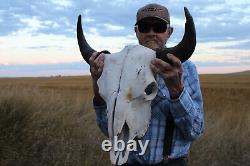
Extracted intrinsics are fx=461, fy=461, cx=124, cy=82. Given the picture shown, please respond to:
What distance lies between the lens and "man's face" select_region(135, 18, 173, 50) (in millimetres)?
3730

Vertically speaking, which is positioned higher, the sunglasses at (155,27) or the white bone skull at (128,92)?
the sunglasses at (155,27)

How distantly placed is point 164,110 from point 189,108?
262 mm

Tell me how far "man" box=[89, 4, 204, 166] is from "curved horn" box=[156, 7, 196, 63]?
31 centimetres

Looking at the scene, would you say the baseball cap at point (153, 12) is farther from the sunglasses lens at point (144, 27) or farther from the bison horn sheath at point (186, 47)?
the bison horn sheath at point (186, 47)

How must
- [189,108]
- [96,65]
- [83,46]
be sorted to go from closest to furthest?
1. [96,65]
2. [189,108]
3. [83,46]

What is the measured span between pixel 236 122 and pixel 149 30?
937 centimetres

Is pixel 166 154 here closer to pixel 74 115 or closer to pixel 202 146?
pixel 202 146

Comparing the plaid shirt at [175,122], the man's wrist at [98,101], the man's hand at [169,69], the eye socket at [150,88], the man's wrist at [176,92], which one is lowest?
the plaid shirt at [175,122]

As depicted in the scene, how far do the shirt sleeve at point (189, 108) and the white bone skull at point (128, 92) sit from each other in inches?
13.1

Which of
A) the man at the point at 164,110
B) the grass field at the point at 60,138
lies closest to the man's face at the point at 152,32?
the man at the point at 164,110

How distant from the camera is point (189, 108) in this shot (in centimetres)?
346

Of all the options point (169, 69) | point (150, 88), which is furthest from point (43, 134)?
point (169, 69)

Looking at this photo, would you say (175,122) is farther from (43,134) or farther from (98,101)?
(43,134)

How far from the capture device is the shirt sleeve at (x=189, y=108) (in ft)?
11.2
